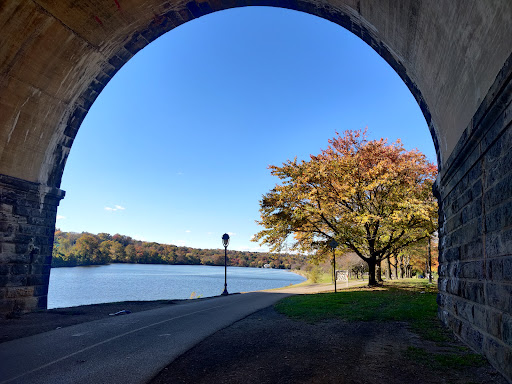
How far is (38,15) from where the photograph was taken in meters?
9.13

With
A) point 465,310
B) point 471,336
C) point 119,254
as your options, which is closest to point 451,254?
point 465,310

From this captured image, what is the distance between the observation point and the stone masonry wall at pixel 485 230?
164 inches

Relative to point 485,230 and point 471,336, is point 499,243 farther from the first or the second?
point 471,336

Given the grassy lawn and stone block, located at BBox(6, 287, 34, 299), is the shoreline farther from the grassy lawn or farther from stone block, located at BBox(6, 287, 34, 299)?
the grassy lawn

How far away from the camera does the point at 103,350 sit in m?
6.19

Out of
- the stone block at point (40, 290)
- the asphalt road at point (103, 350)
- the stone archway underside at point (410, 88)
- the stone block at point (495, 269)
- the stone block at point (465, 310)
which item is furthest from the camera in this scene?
the stone block at point (40, 290)

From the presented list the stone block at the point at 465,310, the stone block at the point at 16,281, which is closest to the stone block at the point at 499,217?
the stone block at the point at 465,310

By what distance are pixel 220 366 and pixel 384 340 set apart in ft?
12.4

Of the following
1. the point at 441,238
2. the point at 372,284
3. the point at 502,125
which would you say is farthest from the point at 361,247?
A: the point at 502,125

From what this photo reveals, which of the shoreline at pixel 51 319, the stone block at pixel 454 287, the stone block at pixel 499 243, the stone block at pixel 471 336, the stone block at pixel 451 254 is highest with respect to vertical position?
the stone block at pixel 499 243

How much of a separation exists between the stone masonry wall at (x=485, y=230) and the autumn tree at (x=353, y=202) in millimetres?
11906

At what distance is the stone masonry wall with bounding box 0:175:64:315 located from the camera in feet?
35.0

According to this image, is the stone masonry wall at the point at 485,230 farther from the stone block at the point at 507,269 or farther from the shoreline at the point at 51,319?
the shoreline at the point at 51,319

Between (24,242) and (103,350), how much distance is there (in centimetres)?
725
